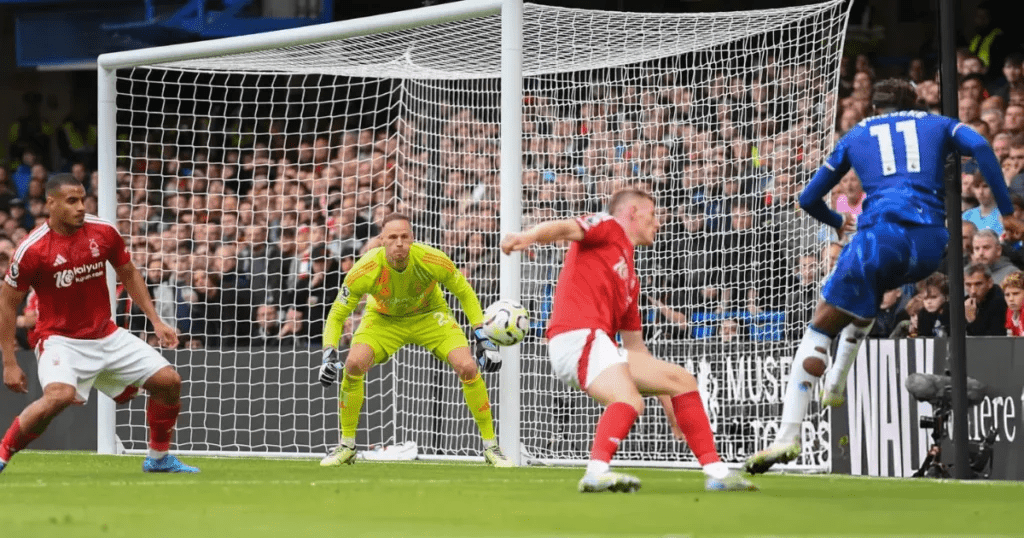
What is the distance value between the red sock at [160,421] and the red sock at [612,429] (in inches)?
132

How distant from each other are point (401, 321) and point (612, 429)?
4.22 m

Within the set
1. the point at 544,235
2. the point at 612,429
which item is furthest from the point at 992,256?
the point at 544,235

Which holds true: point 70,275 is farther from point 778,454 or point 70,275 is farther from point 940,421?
point 940,421

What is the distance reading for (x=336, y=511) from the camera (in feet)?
19.6

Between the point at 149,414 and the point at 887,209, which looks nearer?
the point at 887,209

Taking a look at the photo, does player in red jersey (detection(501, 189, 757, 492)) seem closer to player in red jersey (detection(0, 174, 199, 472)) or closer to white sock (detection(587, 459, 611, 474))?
white sock (detection(587, 459, 611, 474))

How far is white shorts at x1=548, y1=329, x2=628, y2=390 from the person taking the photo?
7078 mm

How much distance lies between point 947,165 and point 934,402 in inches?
62.1

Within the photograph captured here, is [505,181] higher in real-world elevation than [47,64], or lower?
lower

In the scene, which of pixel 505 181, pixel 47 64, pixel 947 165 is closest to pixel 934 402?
pixel 947 165

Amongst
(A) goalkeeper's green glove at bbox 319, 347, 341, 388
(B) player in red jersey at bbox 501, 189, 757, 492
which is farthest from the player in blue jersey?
(A) goalkeeper's green glove at bbox 319, 347, 341, 388

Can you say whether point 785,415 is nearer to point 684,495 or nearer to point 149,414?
point 684,495

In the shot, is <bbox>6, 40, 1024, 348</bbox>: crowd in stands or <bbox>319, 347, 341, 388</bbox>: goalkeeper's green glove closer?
<bbox>319, 347, 341, 388</bbox>: goalkeeper's green glove

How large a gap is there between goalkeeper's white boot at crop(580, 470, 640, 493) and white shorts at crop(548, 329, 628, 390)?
429 mm
